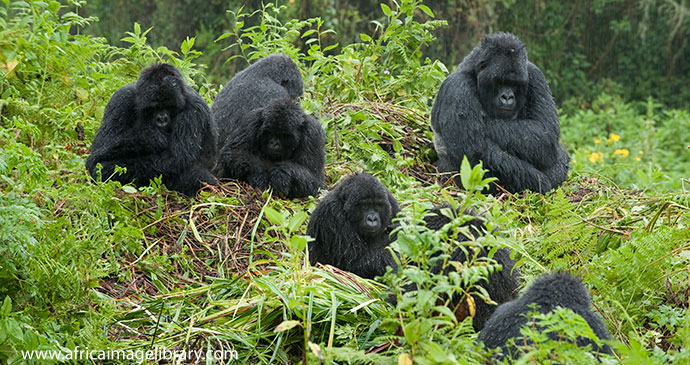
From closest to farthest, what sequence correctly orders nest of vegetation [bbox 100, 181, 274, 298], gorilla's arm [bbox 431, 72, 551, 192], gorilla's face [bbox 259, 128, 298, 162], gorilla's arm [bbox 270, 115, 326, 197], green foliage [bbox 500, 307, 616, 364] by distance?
green foliage [bbox 500, 307, 616, 364], nest of vegetation [bbox 100, 181, 274, 298], gorilla's arm [bbox 270, 115, 326, 197], gorilla's face [bbox 259, 128, 298, 162], gorilla's arm [bbox 431, 72, 551, 192]

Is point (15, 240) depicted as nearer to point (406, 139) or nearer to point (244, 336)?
point (244, 336)

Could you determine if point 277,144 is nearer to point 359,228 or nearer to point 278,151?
point 278,151

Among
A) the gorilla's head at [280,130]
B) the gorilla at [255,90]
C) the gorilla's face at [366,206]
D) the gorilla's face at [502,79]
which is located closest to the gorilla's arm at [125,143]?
the gorilla's head at [280,130]

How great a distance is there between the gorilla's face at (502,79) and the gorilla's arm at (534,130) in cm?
8

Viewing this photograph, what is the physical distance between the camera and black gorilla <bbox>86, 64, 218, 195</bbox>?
208 inches

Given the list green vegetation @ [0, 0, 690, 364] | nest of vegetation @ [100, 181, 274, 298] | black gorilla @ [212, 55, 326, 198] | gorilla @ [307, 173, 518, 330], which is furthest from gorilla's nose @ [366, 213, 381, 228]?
black gorilla @ [212, 55, 326, 198]

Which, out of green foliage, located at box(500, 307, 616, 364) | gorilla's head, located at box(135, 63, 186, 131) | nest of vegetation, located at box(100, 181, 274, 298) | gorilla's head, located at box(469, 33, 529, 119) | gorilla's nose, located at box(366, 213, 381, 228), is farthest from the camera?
gorilla's head, located at box(469, 33, 529, 119)

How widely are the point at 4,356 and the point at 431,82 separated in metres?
4.81

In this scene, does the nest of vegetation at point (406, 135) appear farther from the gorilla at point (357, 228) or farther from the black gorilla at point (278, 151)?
the gorilla at point (357, 228)

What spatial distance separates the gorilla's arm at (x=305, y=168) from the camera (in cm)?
552

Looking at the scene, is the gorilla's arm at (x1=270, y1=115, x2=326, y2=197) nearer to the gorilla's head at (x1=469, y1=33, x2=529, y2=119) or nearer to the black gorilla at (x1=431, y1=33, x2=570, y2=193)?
the black gorilla at (x1=431, y1=33, x2=570, y2=193)

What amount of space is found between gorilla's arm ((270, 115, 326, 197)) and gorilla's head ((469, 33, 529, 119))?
128 centimetres

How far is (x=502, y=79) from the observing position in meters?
6.09

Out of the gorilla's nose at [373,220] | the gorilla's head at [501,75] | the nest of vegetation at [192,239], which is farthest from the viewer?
the gorilla's head at [501,75]
